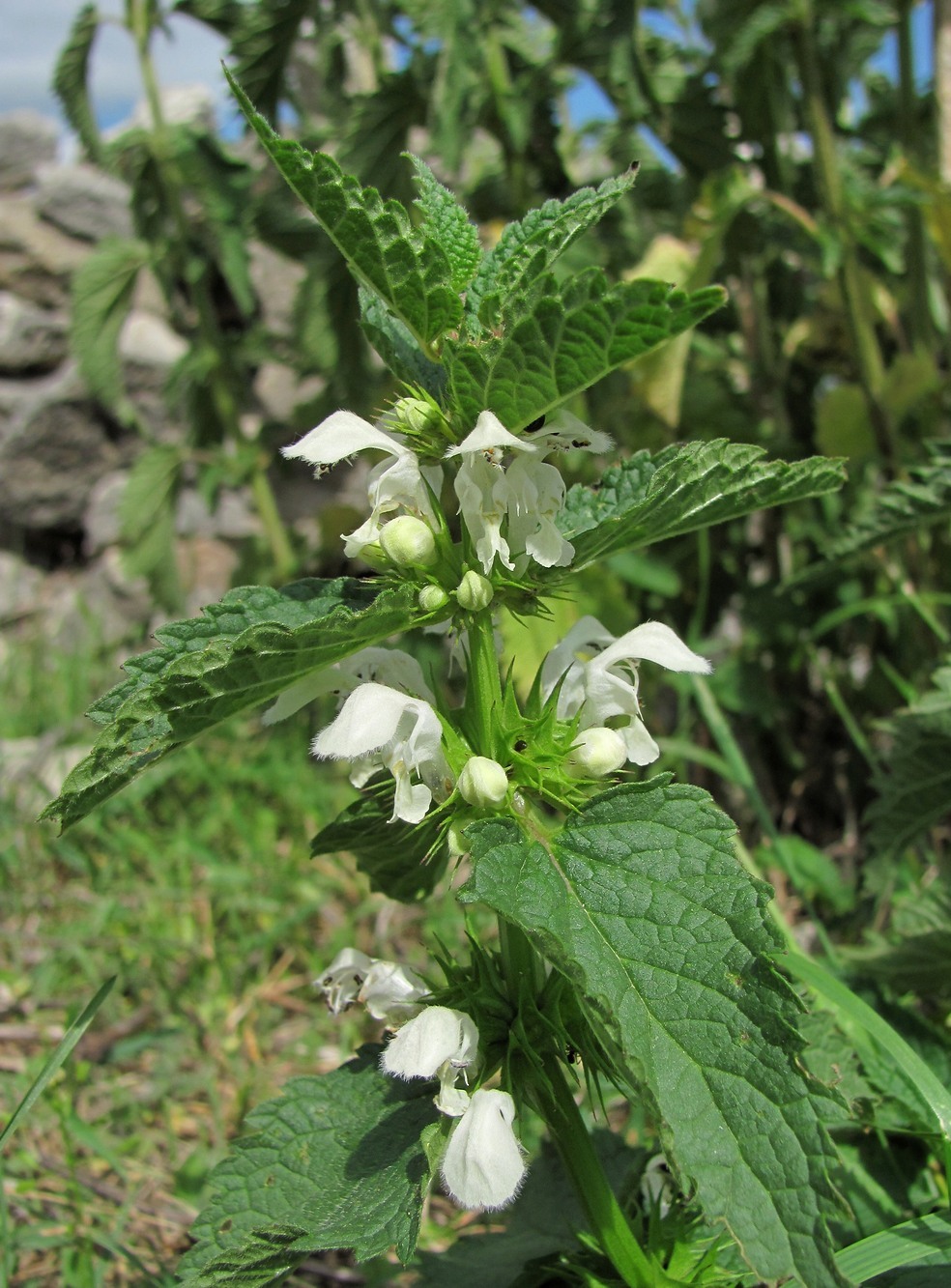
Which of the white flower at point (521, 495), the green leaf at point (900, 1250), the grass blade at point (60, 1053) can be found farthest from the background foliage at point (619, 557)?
the white flower at point (521, 495)

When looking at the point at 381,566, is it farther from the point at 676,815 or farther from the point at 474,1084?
the point at 474,1084

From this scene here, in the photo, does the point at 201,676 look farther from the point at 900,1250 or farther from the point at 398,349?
the point at 900,1250

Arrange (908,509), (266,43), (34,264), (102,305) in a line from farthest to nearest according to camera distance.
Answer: (34,264)
(102,305)
(266,43)
(908,509)

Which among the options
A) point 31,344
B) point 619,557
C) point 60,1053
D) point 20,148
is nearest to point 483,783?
point 60,1053

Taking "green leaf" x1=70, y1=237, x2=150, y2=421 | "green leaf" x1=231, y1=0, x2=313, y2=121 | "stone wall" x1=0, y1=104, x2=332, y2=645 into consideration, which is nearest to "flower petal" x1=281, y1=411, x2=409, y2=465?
"green leaf" x1=231, y1=0, x2=313, y2=121

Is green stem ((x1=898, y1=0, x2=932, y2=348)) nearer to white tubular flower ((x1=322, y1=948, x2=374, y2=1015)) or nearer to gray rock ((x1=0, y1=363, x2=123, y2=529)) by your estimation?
white tubular flower ((x1=322, y1=948, x2=374, y2=1015))
